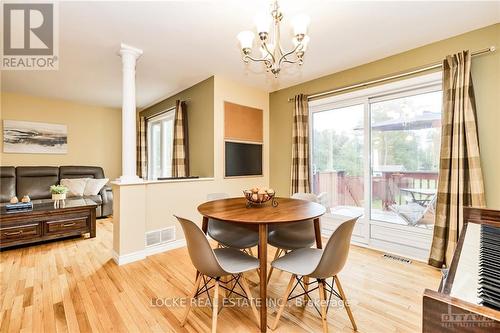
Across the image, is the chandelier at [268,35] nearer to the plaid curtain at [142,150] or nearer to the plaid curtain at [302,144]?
the plaid curtain at [302,144]

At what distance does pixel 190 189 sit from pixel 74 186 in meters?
2.89

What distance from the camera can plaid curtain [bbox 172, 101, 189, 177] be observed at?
13.0 feet

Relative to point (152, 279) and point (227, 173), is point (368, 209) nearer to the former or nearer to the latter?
point (227, 173)

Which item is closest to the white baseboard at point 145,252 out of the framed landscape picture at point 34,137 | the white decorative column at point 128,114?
the white decorative column at point 128,114

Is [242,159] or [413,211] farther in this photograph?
[242,159]

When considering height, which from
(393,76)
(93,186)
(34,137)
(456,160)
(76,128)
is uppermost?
(393,76)

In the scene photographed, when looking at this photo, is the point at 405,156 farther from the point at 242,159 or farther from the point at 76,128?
the point at 76,128

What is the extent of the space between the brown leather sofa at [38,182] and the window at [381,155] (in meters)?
4.18

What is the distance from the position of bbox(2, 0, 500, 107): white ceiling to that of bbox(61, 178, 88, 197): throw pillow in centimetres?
195

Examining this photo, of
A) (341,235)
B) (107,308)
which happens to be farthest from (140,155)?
(341,235)

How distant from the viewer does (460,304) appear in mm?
530

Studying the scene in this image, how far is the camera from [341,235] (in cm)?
135

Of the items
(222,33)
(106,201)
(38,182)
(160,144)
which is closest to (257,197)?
(222,33)

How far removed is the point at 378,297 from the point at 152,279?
6.90ft
